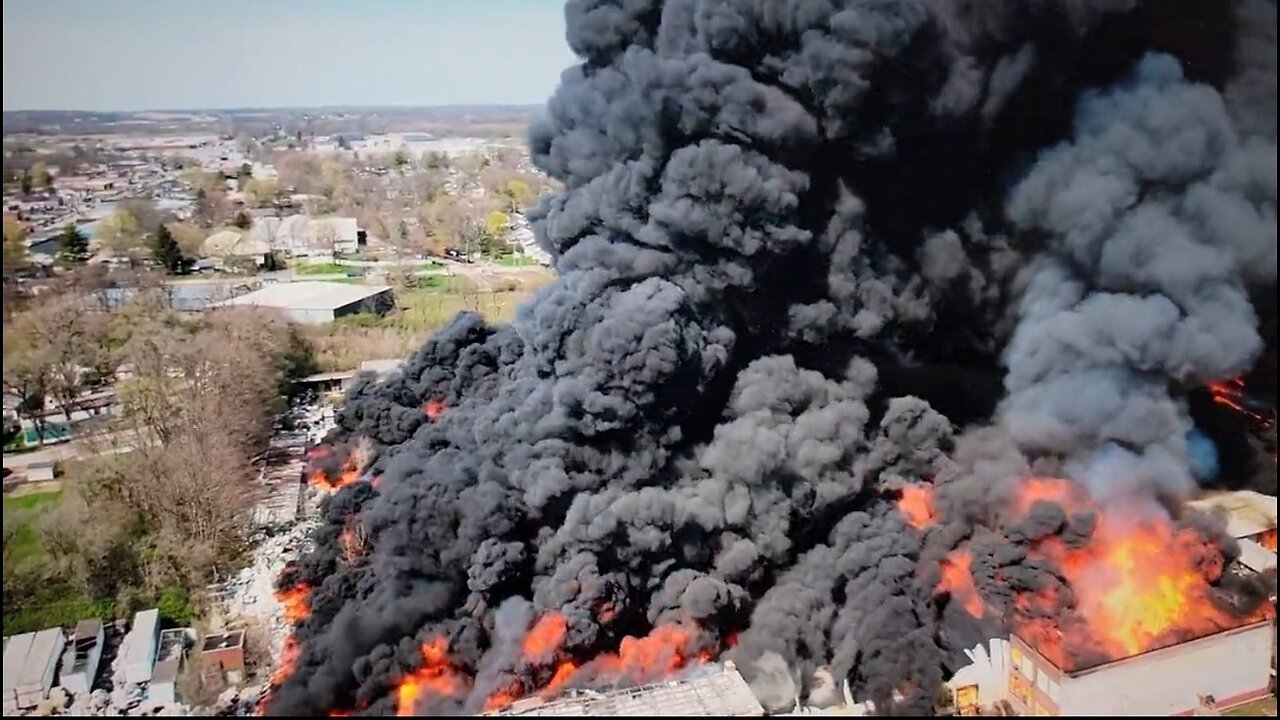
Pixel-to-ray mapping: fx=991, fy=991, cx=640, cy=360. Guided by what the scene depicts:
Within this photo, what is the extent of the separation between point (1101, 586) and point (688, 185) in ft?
27.2

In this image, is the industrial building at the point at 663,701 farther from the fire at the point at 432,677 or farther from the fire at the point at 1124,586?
the fire at the point at 1124,586

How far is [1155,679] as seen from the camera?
13398mm

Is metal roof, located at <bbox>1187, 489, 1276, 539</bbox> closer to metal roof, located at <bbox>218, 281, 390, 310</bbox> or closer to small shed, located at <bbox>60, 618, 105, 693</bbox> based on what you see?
metal roof, located at <bbox>218, 281, 390, 310</bbox>

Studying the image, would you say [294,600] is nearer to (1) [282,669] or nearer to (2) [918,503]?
(1) [282,669]

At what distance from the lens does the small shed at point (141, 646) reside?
14.1 metres

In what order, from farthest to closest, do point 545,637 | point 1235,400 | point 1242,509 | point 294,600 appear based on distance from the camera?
point 1235,400, point 1242,509, point 294,600, point 545,637

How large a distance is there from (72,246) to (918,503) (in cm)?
1435

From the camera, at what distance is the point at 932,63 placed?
14812mm

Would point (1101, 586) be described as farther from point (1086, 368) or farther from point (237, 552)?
point (237, 552)

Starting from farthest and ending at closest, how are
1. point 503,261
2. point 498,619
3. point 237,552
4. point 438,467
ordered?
point 503,261
point 237,552
point 438,467
point 498,619

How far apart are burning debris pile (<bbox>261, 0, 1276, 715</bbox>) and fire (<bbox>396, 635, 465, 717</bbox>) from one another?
4cm

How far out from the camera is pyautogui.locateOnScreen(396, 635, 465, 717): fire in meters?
13.1

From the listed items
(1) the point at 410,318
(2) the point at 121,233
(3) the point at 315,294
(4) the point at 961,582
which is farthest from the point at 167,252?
(4) the point at 961,582

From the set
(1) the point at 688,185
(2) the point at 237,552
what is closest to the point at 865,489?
(1) the point at 688,185
